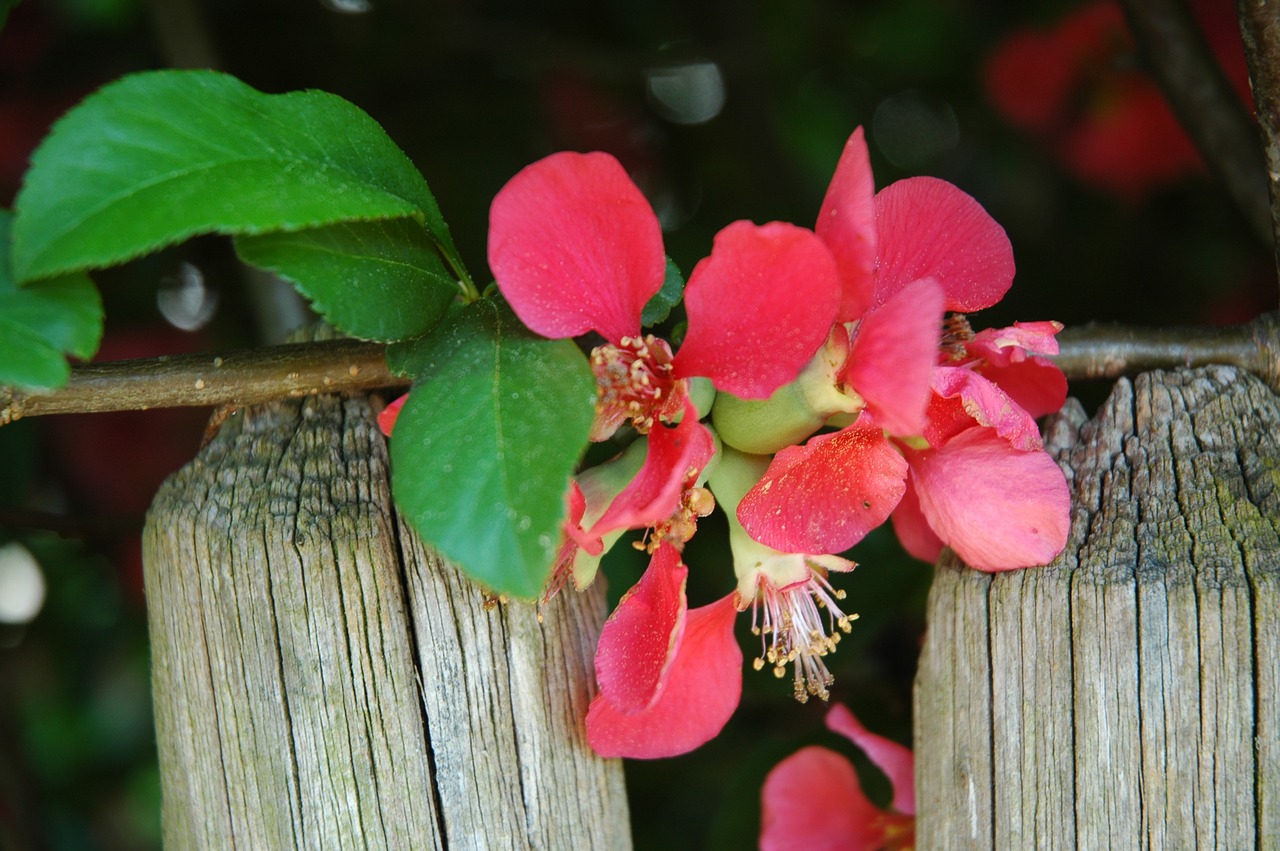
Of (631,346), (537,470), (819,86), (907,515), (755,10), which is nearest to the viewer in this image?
(537,470)

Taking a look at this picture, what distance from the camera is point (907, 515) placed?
772 mm

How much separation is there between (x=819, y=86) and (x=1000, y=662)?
5.79 ft

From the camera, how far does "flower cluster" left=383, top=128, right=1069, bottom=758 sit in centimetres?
A: 56

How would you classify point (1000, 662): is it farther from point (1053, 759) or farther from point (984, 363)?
point (984, 363)

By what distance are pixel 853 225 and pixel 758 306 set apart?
65 millimetres

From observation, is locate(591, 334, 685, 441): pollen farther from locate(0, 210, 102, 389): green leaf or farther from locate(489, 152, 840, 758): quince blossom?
locate(0, 210, 102, 389): green leaf

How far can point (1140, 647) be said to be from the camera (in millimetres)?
616

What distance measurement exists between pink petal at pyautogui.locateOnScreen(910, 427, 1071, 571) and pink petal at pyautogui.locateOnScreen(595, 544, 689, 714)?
0.56 ft

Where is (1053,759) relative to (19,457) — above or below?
below

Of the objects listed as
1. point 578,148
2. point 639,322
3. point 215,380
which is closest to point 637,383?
point 639,322

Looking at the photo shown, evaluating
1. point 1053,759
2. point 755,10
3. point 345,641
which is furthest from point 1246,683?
point 755,10

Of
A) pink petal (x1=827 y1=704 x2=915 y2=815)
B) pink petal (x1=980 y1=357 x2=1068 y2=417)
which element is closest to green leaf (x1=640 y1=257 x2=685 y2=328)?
pink petal (x1=980 y1=357 x2=1068 y2=417)

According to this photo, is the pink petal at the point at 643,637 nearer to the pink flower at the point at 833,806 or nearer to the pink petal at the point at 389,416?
the pink petal at the point at 389,416

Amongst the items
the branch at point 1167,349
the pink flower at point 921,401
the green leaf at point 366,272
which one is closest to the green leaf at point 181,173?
the green leaf at point 366,272
